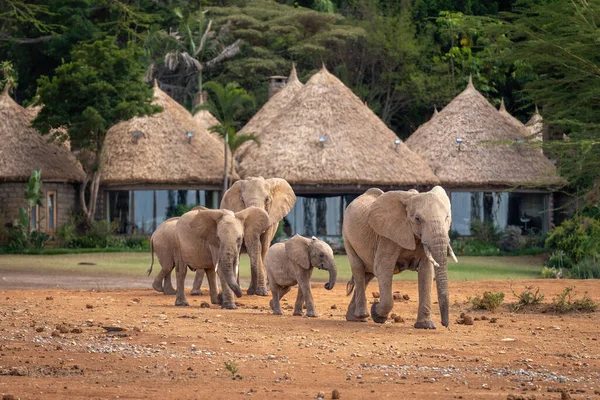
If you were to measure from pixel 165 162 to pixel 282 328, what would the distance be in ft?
73.5

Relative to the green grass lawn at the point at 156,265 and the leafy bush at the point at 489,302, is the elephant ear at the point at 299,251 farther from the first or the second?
the green grass lawn at the point at 156,265

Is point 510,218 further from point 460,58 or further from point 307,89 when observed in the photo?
point 460,58

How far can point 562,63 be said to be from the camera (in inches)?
727

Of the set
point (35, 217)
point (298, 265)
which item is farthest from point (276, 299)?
point (35, 217)

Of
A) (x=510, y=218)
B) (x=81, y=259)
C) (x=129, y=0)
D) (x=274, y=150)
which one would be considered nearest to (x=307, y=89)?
(x=274, y=150)

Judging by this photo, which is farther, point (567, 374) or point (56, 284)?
point (56, 284)

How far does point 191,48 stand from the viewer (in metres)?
50.8

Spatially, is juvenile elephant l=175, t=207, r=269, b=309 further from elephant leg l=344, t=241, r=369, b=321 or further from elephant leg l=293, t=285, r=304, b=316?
elephant leg l=344, t=241, r=369, b=321

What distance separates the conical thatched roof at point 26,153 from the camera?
3238 centimetres

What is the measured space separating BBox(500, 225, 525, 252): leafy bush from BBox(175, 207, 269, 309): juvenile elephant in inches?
800

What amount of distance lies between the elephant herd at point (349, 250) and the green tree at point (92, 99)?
15681mm

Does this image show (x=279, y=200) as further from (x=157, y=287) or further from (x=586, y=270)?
(x=586, y=270)

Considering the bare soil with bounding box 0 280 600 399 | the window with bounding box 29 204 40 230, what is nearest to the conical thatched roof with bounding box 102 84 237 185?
the window with bounding box 29 204 40 230

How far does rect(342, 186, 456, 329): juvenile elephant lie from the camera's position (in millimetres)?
11945
